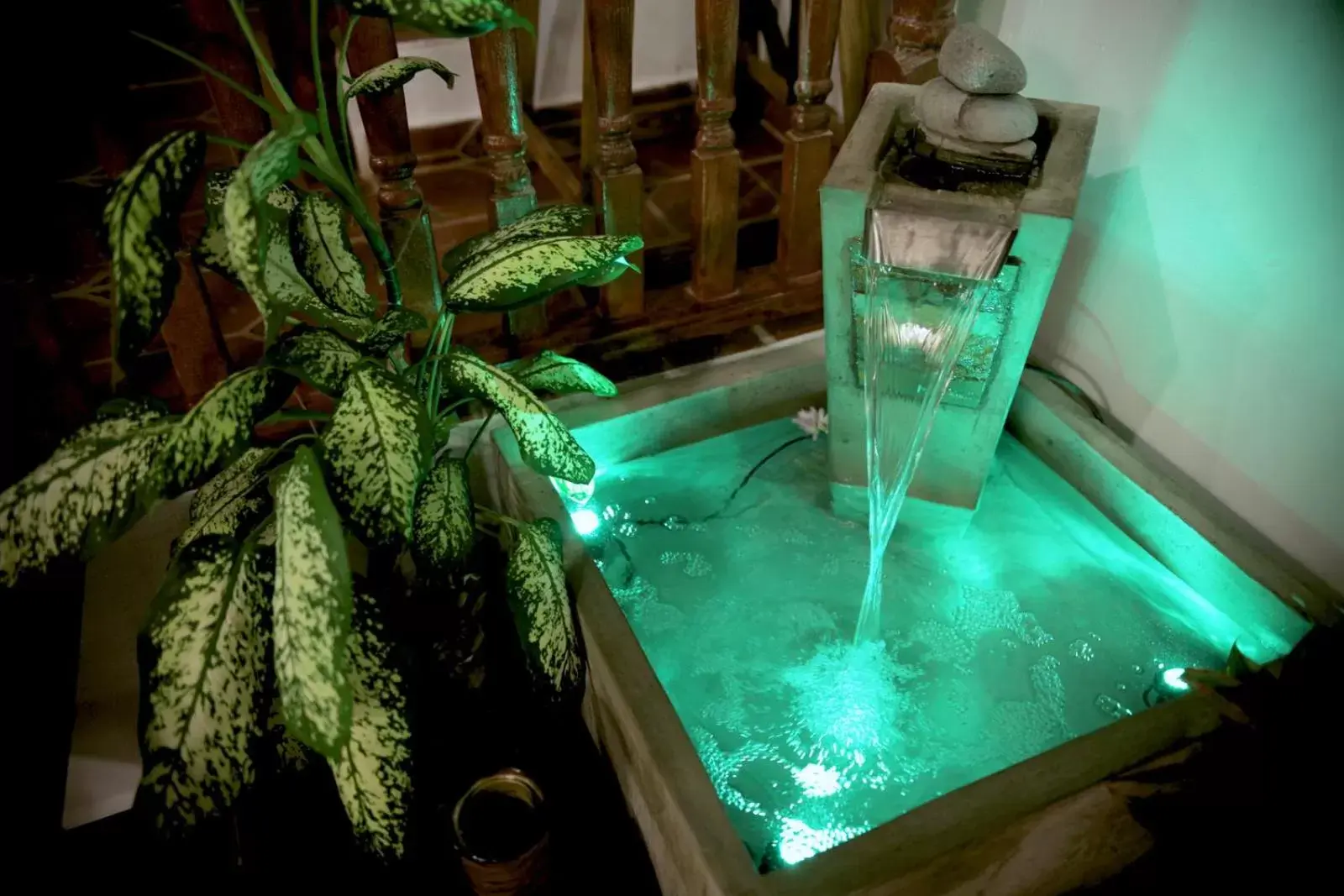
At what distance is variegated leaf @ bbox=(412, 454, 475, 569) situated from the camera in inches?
50.0

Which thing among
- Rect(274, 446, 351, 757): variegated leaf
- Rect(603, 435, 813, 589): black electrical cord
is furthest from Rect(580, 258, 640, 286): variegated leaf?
Rect(603, 435, 813, 589): black electrical cord

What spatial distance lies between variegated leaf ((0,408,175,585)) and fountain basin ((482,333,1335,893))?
66 centimetres

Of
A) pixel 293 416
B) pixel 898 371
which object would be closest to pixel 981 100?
pixel 898 371

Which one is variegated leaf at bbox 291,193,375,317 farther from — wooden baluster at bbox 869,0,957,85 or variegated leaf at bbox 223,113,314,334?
wooden baluster at bbox 869,0,957,85

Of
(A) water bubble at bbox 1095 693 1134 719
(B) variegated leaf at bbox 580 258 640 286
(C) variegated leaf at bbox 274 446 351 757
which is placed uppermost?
(B) variegated leaf at bbox 580 258 640 286

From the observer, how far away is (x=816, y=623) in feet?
5.61

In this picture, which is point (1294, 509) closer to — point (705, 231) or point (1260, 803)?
point (1260, 803)

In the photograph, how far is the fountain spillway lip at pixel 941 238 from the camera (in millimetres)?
1393

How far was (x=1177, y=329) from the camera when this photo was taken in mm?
1737

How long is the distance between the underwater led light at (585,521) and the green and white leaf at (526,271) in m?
0.68

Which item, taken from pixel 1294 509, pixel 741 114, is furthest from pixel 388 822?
pixel 741 114

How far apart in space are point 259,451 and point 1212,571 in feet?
5.30

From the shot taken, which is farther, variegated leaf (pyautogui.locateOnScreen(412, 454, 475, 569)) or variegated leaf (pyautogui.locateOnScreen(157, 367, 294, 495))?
variegated leaf (pyautogui.locateOnScreen(412, 454, 475, 569))

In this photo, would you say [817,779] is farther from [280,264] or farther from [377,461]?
[280,264]
